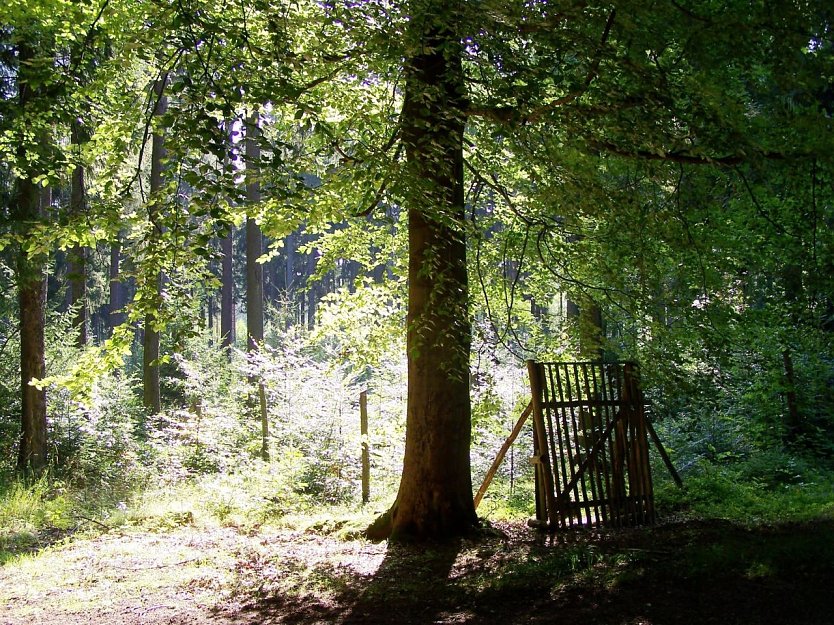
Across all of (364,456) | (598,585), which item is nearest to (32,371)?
(364,456)

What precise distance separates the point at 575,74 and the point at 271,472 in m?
8.15

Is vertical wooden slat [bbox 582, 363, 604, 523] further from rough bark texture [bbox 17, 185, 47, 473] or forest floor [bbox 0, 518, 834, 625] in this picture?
rough bark texture [bbox 17, 185, 47, 473]

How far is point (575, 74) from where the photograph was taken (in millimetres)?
5797

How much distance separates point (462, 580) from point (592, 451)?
2.80m

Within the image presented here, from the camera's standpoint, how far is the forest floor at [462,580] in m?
4.85

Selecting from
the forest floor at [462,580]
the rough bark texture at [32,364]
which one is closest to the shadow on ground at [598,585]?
the forest floor at [462,580]

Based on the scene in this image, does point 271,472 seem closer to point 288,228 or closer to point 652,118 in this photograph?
point 288,228

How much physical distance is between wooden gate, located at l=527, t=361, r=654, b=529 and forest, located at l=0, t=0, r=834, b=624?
29 centimetres

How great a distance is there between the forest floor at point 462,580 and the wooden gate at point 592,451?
446 millimetres

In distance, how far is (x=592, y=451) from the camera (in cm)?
808

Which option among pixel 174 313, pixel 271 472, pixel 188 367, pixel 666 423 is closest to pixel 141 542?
pixel 271 472

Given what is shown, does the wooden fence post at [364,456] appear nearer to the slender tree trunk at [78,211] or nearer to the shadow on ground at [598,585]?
the shadow on ground at [598,585]

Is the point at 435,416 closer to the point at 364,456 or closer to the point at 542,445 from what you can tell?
the point at 542,445

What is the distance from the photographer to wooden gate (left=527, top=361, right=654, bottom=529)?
7926 millimetres
